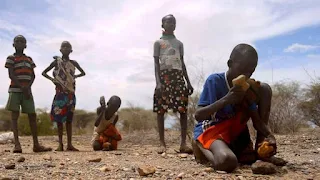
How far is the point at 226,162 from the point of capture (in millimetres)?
2967

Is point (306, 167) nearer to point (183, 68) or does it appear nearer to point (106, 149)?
point (183, 68)

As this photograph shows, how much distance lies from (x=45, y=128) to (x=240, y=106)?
9878 mm

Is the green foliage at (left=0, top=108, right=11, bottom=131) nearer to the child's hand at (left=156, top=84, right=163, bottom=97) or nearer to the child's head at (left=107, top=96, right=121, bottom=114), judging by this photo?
the child's head at (left=107, top=96, right=121, bottom=114)

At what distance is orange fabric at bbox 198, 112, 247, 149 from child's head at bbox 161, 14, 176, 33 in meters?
1.98

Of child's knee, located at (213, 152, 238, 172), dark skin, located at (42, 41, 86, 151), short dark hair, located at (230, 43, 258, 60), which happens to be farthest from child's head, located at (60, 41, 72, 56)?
child's knee, located at (213, 152, 238, 172)

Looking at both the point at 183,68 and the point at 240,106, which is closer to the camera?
the point at 240,106

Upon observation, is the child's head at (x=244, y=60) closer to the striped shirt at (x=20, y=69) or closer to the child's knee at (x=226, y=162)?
the child's knee at (x=226, y=162)

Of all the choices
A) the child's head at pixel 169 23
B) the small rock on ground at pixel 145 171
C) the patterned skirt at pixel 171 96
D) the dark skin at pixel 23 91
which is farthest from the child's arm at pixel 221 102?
the dark skin at pixel 23 91

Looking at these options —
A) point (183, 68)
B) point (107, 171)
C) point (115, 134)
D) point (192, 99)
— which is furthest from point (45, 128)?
point (107, 171)

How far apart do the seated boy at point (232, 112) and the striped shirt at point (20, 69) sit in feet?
9.19

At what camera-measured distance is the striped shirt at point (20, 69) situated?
514cm

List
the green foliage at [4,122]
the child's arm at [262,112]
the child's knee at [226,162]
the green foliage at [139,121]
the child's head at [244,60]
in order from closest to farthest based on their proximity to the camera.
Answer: the child's knee at [226,162], the child's head at [244,60], the child's arm at [262,112], the green foliage at [139,121], the green foliage at [4,122]

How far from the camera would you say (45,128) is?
12109 millimetres

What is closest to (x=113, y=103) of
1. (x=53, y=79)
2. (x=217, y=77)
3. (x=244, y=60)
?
(x=53, y=79)
